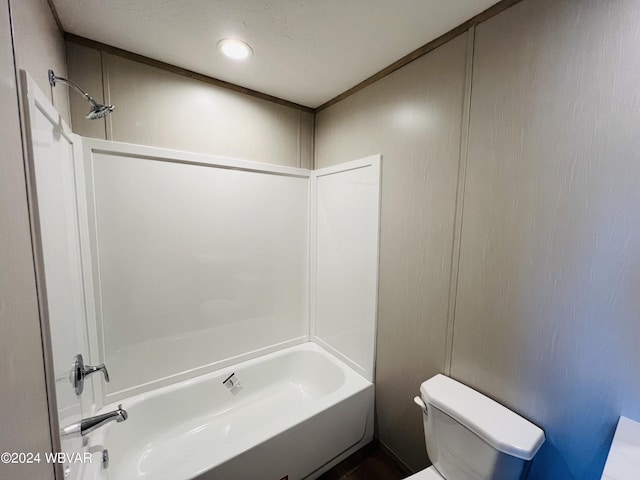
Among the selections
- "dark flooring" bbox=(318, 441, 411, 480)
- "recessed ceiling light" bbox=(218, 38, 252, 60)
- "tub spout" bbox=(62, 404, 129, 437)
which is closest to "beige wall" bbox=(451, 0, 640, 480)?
"dark flooring" bbox=(318, 441, 411, 480)

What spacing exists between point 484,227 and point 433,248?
28cm

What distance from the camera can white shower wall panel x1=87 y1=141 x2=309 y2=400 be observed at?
155 centimetres

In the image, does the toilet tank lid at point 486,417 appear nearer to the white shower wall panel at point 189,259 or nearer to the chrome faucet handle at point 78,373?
the white shower wall panel at point 189,259

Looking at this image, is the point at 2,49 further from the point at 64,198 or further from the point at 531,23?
the point at 531,23

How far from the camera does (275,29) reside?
130cm

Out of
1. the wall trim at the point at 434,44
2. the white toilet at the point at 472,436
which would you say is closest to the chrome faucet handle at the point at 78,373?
the white toilet at the point at 472,436

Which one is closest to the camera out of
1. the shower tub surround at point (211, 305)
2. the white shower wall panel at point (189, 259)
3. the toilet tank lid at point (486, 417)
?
the toilet tank lid at point (486, 417)

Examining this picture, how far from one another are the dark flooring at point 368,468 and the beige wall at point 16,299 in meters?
1.48

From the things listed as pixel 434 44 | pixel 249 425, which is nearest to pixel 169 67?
pixel 434 44

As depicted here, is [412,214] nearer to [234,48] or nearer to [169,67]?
[234,48]

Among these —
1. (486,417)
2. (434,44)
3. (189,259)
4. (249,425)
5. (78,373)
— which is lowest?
(249,425)

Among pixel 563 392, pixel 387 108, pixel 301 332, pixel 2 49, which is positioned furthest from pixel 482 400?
pixel 2 49

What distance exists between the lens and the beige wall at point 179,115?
1.44 m

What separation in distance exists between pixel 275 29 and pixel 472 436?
2.02 m
